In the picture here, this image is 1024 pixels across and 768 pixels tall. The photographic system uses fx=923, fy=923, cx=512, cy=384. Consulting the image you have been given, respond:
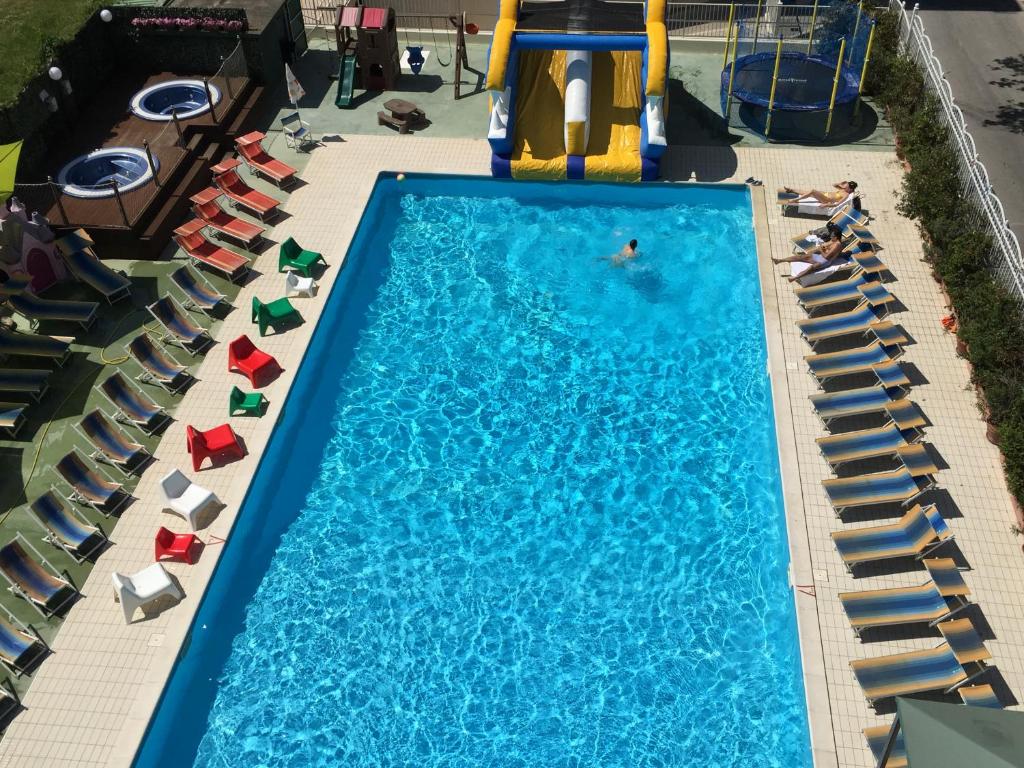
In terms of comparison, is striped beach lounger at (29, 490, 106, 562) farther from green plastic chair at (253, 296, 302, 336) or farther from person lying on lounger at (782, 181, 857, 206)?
person lying on lounger at (782, 181, 857, 206)

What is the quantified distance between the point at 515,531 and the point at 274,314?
6.35 metres

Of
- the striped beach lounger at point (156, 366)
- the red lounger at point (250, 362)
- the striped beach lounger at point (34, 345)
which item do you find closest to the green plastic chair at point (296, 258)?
the red lounger at point (250, 362)

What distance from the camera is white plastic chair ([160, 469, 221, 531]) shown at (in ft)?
45.2

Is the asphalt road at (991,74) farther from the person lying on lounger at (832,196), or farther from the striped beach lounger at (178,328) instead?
the striped beach lounger at (178,328)

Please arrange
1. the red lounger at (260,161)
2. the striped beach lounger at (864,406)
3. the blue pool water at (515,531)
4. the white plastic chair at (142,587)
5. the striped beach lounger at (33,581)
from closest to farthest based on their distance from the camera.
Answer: the blue pool water at (515,531)
the white plastic chair at (142,587)
the striped beach lounger at (33,581)
the striped beach lounger at (864,406)
the red lounger at (260,161)

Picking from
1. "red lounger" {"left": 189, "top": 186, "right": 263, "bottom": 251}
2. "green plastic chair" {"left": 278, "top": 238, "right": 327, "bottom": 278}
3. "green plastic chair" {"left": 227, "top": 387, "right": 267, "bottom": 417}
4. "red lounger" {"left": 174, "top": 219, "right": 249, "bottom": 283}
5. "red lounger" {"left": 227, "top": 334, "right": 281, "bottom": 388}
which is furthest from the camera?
"red lounger" {"left": 189, "top": 186, "right": 263, "bottom": 251}

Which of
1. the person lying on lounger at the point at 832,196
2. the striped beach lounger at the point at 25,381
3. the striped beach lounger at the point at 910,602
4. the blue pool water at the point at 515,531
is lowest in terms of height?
the blue pool water at the point at 515,531

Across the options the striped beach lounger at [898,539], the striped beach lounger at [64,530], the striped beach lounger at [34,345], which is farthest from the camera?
the striped beach lounger at [34,345]

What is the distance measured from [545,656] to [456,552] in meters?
2.15

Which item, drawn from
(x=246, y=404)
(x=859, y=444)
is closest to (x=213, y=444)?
(x=246, y=404)

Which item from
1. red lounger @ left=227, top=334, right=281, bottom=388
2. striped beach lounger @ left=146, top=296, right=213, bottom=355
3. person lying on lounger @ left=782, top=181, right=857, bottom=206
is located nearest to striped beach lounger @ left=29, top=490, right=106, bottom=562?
red lounger @ left=227, top=334, right=281, bottom=388

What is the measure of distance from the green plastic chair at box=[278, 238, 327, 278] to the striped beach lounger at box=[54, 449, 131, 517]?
5708mm

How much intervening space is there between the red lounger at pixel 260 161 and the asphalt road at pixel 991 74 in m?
15.3

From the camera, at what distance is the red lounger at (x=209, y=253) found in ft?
59.2
